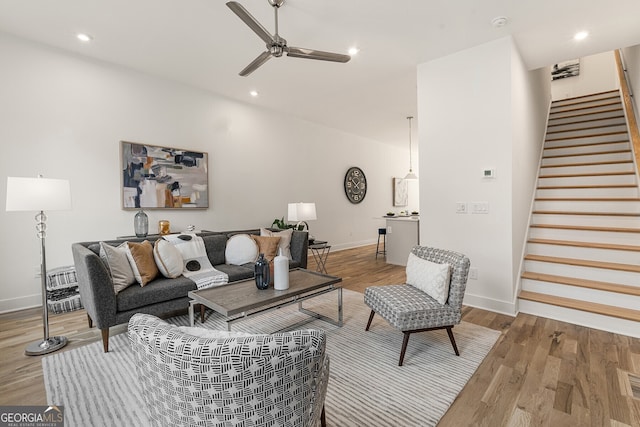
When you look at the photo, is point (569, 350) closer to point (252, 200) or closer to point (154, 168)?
point (252, 200)

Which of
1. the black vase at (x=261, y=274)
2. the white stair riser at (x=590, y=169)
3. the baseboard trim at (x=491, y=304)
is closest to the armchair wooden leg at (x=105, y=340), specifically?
the black vase at (x=261, y=274)

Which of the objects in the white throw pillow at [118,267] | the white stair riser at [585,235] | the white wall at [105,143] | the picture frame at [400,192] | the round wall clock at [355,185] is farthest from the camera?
the picture frame at [400,192]

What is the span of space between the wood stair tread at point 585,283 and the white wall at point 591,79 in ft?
18.6

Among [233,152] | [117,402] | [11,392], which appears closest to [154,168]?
[233,152]

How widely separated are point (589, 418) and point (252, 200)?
15.1 ft

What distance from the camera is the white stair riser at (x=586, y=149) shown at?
4.30m

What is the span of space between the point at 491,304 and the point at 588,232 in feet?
4.95

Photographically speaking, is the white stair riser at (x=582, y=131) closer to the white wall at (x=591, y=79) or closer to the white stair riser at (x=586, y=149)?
the white stair riser at (x=586, y=149)

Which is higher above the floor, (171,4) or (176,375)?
(171,4)

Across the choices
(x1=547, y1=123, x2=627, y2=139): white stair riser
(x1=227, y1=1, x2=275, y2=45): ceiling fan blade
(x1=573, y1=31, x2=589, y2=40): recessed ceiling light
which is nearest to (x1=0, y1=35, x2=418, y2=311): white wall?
(x1=227, y1=1, x2=275, y2=45): ceiling fan blade

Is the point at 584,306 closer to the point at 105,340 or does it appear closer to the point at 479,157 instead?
the point at 479,157

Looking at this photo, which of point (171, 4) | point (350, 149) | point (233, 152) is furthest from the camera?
point (350, 149)

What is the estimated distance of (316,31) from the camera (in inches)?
116

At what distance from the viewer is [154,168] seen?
3951 mm
